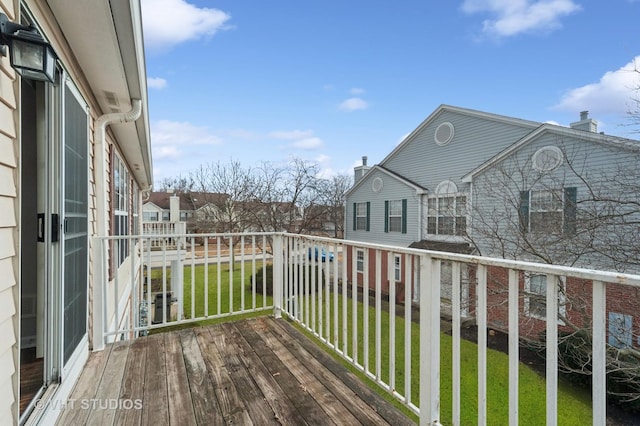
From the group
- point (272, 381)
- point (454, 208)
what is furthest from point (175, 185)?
point (272, 381)

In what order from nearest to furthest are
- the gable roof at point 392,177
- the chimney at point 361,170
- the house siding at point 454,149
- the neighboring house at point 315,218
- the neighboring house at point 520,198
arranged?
1. the neighboring house at point 520,198
2. the house siding at point 454,149
3. the gable roof at point 392,177
4. the neighboring house at point 315,218
5. the chimney at point 361,170

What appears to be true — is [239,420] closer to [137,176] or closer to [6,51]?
[6,51]

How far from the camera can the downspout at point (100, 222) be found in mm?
2688

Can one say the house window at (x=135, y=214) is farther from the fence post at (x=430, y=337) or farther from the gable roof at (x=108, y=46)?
the fence post at (x=430, y=337)

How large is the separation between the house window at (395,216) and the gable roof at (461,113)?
6.23 feet

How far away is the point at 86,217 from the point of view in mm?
2512

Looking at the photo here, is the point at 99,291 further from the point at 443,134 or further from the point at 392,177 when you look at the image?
the point at 392,177

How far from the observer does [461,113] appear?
31.9 ft

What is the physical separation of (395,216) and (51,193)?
1102 centimetres

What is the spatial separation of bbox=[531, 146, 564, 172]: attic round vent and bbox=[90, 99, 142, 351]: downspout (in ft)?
27.6

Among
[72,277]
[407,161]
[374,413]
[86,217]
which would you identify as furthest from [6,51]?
[407,161]

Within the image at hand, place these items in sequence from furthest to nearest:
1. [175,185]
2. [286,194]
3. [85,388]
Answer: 1. [175,185]
2. [286,194]
3. [85,388]

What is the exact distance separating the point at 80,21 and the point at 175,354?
2441 mm

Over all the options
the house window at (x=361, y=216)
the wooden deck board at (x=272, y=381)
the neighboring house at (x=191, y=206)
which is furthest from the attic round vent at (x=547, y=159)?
the neighboring house at (x=191, y=206)
